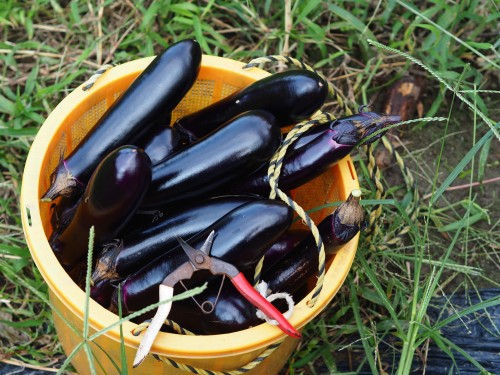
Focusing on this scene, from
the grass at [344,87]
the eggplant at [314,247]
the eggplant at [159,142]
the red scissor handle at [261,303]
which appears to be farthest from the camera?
the grass at [344,87]

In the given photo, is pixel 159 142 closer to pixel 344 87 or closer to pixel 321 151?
pixel 321 151

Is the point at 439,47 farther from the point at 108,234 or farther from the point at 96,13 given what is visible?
the point at 108,234

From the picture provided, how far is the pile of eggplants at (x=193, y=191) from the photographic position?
58.4 inches

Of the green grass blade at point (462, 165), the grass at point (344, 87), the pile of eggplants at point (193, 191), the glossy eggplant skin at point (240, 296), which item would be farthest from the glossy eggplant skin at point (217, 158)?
the grass at point (344, 87)

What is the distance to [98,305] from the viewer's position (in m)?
1.44

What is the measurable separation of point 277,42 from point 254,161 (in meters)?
0.96

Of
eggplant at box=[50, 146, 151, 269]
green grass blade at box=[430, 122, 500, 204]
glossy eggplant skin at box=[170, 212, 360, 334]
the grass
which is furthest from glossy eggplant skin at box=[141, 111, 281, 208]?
the grass

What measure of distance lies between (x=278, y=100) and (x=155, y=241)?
0.46 meters

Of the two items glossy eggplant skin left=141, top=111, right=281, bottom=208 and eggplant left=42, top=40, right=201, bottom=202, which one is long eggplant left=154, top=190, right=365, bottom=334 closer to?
glossy eggplant skin left=141, top=111, right=281, bottom=208

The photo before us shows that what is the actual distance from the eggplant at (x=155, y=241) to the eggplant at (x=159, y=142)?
195 millimetres

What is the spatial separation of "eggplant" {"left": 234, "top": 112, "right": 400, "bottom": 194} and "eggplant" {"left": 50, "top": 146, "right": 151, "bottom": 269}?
320mm

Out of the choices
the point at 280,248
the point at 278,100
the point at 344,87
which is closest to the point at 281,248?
the point at 280,248

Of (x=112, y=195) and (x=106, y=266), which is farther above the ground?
(x=112, y=195)

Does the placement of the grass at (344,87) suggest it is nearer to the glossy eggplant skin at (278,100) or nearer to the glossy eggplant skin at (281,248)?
the glossy eggplant skin at (281,248)
